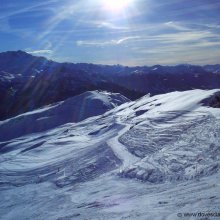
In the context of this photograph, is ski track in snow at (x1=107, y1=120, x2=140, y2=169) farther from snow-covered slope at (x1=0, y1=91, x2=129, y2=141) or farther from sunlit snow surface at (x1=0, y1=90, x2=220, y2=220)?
snow-covered slope at (x1=0, y1=91, x2=129, y2=141)

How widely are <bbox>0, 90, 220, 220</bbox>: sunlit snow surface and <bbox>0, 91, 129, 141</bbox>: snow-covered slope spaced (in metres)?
14.8

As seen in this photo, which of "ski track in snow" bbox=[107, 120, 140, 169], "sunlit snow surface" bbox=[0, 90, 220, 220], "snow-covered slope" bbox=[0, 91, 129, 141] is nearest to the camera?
"sunlit snow surface" bbox=[0, 90, 220, 220]

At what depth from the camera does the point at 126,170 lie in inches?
893

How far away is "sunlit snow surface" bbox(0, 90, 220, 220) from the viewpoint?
636 inches

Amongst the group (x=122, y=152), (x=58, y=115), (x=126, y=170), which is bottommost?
(x=126, y=170)

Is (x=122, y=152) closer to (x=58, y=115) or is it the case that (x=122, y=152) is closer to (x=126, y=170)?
(x=126, y=170)

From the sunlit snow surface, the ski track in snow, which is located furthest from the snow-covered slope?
the ski track in snow

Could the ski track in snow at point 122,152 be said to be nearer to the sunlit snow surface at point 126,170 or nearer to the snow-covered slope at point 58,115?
the sunlit snow surface at point 126,170

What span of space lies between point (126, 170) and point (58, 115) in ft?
110

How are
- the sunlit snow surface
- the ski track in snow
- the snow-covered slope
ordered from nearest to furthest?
the sunlit snow surface < the ski track in snow < the snow-covered slope

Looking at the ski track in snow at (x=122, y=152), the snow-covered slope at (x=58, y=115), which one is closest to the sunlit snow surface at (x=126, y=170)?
the ski track in snow at (x=122, y=152)

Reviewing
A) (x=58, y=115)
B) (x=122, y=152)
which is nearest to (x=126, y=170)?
(x=122, y=152)

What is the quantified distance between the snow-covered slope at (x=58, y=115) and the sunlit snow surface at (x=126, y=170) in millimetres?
14804

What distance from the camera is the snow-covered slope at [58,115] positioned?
52.4 meters
